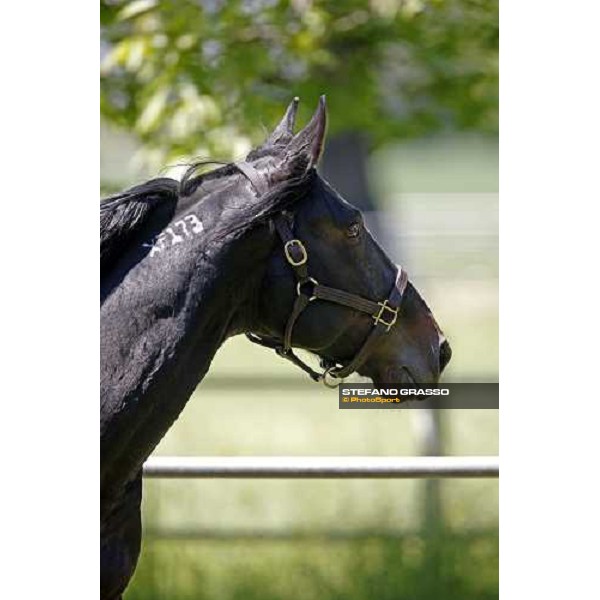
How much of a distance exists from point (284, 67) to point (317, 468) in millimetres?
1736

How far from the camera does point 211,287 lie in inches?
107

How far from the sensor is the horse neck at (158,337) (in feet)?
8.84

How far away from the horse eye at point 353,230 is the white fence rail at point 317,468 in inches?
45.9

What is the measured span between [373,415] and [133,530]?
7.25 feet

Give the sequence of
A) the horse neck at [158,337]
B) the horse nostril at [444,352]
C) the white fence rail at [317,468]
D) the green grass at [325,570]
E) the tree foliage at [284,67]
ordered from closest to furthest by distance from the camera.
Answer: the horse neck at [158,337] < the horse nostril at [444,352] < the white fence rail at [317,468] < the tree foliage at [284,67] < the green grass at [325,570]

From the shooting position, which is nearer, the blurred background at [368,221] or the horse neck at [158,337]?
the horse neck at [158,337]

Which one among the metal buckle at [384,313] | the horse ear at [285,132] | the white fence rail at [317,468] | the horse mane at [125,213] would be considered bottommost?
the white fence rail at [317,468]

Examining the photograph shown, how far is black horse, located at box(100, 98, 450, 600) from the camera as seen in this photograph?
271cm

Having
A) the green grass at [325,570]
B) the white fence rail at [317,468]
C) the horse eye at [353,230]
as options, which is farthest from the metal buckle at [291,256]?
the green grass at [325,570]

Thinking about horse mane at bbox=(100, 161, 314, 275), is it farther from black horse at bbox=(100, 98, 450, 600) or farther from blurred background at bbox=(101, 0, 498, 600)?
blurred background at bbox=(101, 0, 498, 600)

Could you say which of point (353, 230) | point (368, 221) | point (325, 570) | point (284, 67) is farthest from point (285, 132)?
point (325, 570)

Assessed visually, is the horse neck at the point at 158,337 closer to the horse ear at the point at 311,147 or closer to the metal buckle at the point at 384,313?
the horse ear at the point at 311,147

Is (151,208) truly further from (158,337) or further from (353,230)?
(353,230)

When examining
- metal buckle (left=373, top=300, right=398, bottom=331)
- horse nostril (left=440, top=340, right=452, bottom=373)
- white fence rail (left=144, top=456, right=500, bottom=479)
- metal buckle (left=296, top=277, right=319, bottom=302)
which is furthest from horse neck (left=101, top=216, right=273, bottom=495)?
white fence rail (left=144, top=456, right=500, bottom=479)
